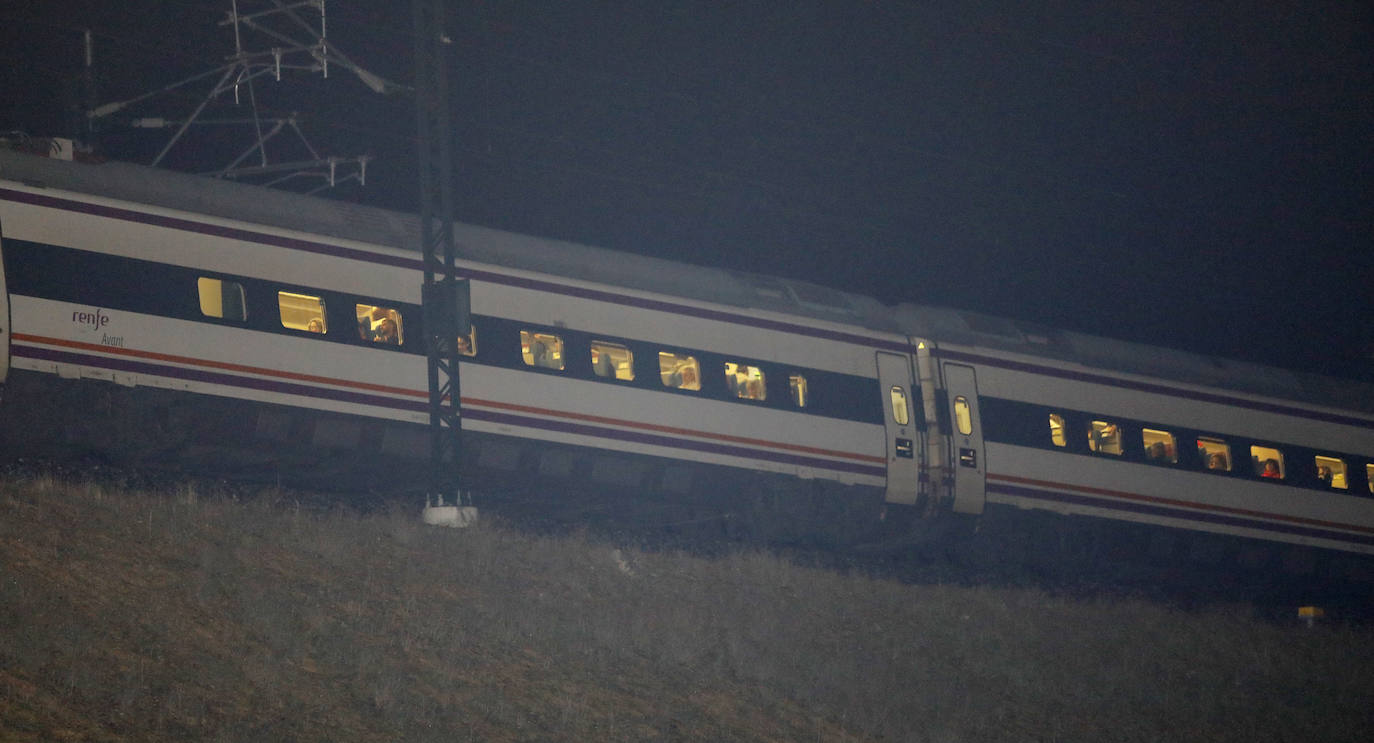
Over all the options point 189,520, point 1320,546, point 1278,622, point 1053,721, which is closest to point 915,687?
point 1053,721

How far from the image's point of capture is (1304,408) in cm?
2672

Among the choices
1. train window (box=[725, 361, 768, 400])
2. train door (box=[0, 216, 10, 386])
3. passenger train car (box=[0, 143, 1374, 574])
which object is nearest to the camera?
train door (box=[0, 216, 10, 386])

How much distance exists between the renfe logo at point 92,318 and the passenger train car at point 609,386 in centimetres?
3

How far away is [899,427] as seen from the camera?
22797mm

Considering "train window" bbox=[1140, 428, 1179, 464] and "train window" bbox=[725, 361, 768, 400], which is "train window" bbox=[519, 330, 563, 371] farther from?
"train window" bbox=[1140, 428, 1179, 464]

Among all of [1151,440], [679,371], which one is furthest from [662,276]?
[1151,440]

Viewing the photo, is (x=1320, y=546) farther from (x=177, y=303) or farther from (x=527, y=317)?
(x=177, y=303)

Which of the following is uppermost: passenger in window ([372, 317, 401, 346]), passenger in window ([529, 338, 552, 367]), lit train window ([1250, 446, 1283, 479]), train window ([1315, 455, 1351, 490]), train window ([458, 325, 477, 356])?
passenger in window ([372, 317, 401, 346])

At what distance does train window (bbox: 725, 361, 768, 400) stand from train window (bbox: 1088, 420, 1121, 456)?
725 cm

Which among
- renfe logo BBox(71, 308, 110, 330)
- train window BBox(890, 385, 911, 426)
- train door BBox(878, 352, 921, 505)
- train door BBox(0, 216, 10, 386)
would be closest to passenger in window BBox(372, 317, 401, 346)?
renfe logo BBox(71, 308, 110, 330)

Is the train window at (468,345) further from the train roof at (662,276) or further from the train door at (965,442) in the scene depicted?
the train door at (965,442)

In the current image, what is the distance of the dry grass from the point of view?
36.3 ft

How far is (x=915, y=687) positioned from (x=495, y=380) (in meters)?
7.73

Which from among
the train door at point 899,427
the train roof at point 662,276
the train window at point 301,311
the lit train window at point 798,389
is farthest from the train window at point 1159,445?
the train window at point 301,311
